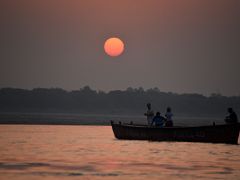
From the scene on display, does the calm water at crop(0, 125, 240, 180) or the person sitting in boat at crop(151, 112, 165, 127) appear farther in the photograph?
the person sitting in boat at crop(151, 112, 165, 127)

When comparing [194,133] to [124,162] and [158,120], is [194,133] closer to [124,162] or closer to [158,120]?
[158,120]

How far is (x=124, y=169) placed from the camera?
30.3m

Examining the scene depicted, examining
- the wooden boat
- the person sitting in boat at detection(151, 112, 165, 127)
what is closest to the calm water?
the wooden boat

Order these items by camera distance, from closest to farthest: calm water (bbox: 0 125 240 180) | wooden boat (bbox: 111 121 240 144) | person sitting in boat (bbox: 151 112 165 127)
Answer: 1. calm water (bbox: 0 125 240 180)
2. wooden boat (bbox: 111 121 240 144)
3. person sitting in boat (bbox: 151 112 165 127)

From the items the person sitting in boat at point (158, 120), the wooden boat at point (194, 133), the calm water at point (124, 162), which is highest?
the person sitting in boat at point (158, 120)

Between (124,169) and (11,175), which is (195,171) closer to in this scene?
(124,169)

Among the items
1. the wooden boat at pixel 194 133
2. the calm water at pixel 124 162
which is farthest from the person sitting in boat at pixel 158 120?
the calm water at pixel 124 162

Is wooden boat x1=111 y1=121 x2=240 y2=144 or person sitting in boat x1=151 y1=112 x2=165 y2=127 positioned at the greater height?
person sitting in boat x1=151 y1=112 x2=165 y2=127

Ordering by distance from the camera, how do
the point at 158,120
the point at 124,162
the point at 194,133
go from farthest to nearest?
the point at 158,120 → the point at 194,133 → the point at 124,162

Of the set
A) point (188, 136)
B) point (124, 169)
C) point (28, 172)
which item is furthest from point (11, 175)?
point (188, 136)

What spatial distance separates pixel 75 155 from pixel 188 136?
433 inches

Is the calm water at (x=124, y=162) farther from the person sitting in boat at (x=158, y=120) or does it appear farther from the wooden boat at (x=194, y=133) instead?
the person sitting in boat at (x=158, y=120)

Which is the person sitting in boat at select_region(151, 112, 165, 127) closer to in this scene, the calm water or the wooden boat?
the wooden boat

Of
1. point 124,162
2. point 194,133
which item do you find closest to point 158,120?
point 194,133
